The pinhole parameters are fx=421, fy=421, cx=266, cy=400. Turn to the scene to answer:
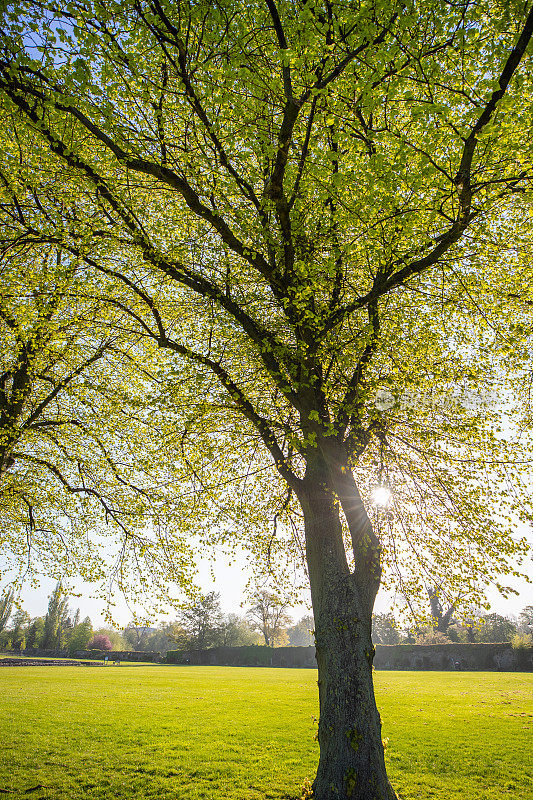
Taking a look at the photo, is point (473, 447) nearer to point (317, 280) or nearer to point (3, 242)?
point (317, 280)

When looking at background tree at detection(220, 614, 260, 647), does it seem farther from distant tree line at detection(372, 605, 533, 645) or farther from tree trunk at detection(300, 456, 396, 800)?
tree trunk at detection(300, 456, 396, 800)

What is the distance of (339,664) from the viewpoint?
6281 mm

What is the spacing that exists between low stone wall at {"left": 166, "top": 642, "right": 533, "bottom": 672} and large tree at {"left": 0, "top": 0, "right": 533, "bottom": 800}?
37.8 m

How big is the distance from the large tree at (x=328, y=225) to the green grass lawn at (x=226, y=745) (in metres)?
3.52

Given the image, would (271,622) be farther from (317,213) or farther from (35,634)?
(317,213)

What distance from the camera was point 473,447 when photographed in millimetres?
9789

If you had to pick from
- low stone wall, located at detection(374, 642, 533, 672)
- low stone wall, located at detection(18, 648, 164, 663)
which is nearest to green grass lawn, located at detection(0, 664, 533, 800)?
low stone wall, located at detection(374, 642, 533, 672)

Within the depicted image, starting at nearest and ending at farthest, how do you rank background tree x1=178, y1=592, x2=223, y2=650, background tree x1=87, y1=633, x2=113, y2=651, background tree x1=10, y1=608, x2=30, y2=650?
background tree x1=178, y1=592, x2=223, y2=650, background tree x1=10, y1=608, x2=30, y2=650, background tree x1=87, y1=633, x2=113, y2=651

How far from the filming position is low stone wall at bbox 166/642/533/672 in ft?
123

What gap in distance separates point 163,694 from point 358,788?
16654 millimetres

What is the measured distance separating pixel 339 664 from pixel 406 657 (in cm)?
4445

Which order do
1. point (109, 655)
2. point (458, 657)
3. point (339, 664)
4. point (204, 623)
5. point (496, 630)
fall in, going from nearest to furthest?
point (339, 664)
point (458, 657)
point (109, 655)
point (496, 630)
point (204, 623)

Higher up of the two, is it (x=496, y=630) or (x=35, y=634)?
(x=496, y=630)

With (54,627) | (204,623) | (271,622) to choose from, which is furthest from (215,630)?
(54,627)
